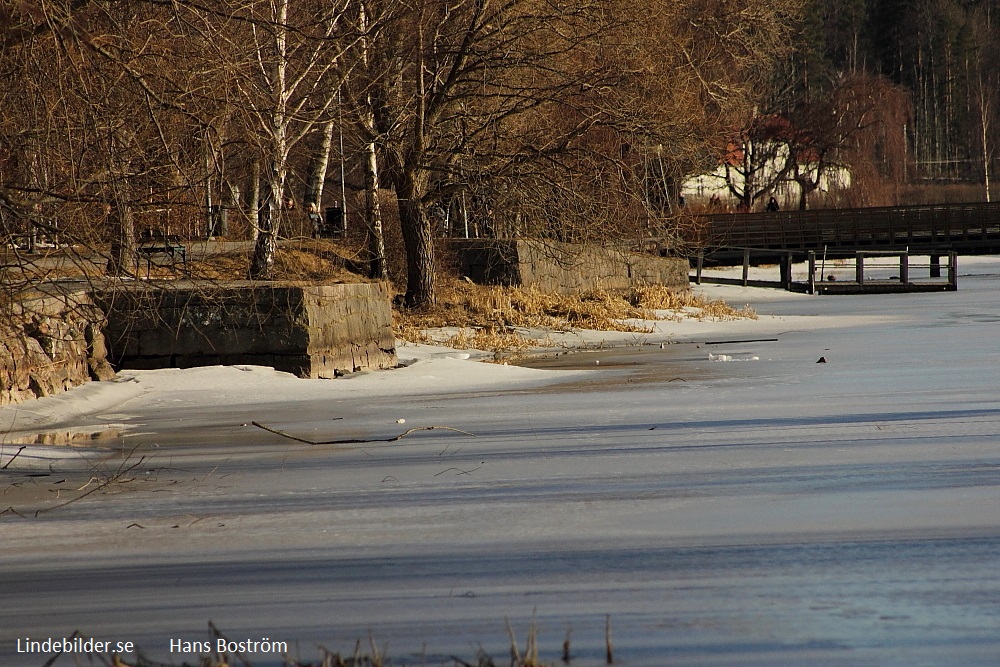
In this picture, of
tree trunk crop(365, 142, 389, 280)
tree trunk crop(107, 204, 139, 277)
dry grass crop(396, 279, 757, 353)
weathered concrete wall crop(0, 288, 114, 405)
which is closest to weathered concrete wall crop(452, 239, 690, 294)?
dry grass crop(396, 279, 757, 353)

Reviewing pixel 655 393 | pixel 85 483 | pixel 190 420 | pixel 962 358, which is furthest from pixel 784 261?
pixel 85 483

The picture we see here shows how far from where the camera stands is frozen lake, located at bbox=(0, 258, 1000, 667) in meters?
3.48

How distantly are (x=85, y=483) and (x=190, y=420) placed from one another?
228 cm

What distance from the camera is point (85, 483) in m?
6.03

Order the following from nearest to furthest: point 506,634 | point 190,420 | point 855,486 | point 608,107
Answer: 1. point 506,634
2. point 855,486
3. point 190,420
4. point 608,107

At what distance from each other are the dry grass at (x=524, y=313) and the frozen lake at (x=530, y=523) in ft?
18.0

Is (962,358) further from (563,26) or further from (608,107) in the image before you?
(563,26)

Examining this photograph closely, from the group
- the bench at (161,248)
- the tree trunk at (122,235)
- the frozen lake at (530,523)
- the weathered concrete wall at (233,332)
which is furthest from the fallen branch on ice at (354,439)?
the weathered concrete wall at (233,332)

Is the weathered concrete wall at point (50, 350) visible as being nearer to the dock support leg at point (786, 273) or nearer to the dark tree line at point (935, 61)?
the dock support leg at point (786, 273)

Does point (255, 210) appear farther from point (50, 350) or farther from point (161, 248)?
point (50, 350)

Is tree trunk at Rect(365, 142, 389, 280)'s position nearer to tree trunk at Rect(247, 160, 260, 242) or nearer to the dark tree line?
tree trunk at Rect(247, 160, 260, 242)

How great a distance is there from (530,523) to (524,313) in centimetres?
1240

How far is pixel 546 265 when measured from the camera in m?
19.9

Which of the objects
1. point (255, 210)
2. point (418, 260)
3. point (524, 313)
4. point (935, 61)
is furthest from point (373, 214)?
point (935, 61)
